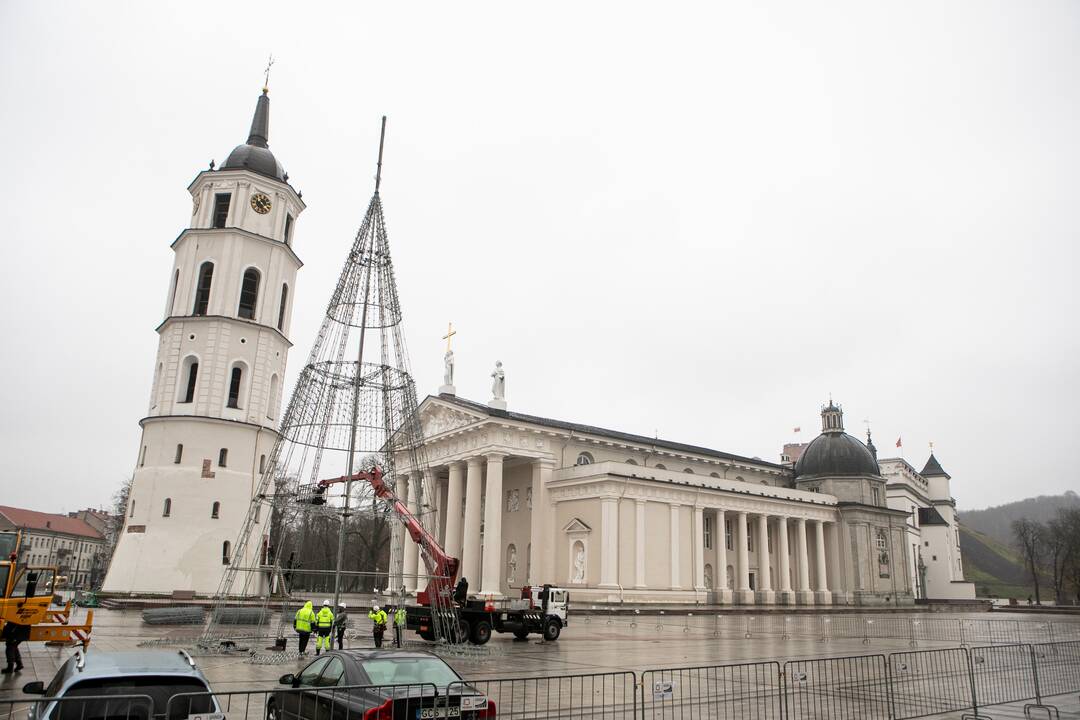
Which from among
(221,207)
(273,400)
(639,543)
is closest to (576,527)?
(639,543)

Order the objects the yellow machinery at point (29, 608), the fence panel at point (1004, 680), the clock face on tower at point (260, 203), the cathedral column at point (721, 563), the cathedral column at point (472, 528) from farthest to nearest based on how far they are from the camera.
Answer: the cathedral column at point (721, 563), the cathedral column at point (472, 528), the clock face on tower at point (260, 203), the yellow machinery at point (29, 608), the fence panel at point (1004, 680)

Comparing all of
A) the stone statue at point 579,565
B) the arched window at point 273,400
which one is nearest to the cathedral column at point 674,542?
the stone statue at point 579,565

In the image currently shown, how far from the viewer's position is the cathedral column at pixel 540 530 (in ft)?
152

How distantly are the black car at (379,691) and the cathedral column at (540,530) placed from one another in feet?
125

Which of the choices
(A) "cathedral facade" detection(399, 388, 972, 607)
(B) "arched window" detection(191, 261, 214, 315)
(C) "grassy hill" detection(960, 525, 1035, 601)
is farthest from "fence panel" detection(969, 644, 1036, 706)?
(C) "grassy hill" detection(960, 525, 1035, 601)

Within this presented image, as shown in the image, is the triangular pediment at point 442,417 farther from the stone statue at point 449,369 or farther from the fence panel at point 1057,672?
the fence panel at point 1057,672

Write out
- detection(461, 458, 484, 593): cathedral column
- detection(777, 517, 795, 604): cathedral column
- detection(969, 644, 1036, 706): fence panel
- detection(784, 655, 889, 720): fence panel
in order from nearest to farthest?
1. detection(784, 655, 889, 720): fence panel
2. detection(969, 644, 1036, 706): fence panel
3. detection(461, 458, 484, 593): cathedral column
4. detection(777, 517, 795, 604): cathedral column

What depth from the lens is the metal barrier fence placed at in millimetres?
5996

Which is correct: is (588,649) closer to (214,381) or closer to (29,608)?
(29,608)

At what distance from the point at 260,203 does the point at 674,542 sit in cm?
3111

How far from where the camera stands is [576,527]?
45344 millimetres

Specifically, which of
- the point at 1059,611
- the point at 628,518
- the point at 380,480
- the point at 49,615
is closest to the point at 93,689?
the point at 49,615

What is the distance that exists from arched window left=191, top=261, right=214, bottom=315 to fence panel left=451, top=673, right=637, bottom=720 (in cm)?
2864

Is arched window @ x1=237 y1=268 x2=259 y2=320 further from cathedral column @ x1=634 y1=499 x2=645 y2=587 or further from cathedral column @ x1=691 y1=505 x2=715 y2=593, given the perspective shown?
cathedral column @ x1=691 y1=505 x2=715 y2=593
